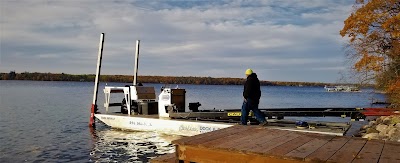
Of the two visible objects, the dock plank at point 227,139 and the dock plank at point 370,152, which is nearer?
the dock plank at point 370,152

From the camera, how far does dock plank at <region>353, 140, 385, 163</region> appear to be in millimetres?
5500

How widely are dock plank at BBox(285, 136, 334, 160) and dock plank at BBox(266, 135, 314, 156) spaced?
0.09m

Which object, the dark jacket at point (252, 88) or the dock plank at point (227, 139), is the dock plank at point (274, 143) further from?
the dark jacket at point (252, 88)

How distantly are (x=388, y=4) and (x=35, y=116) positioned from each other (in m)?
28.2

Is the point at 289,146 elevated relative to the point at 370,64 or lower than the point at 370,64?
lower

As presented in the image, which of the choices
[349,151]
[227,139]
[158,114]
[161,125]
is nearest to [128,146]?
[161,125]

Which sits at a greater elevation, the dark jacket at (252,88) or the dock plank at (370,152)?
the dark jacket at (252,88)

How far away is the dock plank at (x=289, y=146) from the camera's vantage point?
18.6 ft

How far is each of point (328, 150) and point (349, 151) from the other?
331mm

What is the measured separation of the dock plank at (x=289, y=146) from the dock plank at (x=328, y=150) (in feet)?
1.22

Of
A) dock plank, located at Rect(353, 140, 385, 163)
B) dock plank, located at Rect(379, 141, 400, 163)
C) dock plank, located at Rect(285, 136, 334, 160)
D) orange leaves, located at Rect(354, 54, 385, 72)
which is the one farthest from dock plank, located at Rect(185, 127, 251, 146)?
orange leaves, located at Rect(354, 54, 385, 72)

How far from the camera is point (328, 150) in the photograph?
5977 millimetres

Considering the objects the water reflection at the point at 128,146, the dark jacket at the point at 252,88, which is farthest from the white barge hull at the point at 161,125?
the dark jacket at the point at 252,88

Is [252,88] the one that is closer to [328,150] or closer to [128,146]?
[128,146]
